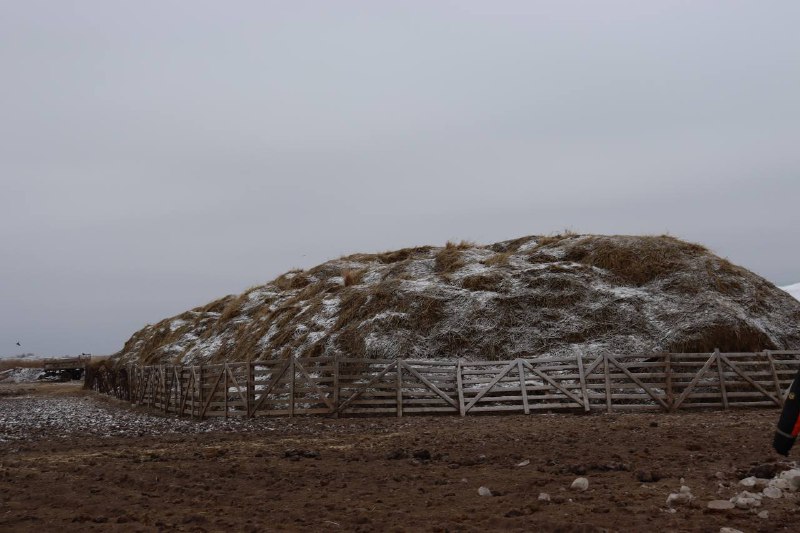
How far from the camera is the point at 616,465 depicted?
30.3ft

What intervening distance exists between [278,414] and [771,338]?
17114mm

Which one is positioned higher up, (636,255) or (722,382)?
(636,255)

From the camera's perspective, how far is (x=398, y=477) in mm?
9547

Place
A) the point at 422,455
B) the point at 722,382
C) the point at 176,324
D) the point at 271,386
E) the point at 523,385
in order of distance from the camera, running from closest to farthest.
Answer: the point at 422,455
the point at 722,382
the point at 523,385
the point at 271,386
the point at 176,324

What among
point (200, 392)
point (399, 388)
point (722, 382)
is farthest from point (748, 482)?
point (200, 392)

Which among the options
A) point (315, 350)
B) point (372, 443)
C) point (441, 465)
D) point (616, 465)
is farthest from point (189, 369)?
point (616, 465)

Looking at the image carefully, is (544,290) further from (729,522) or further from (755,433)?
(729,522)

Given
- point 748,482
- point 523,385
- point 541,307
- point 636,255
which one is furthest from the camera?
point 636,255

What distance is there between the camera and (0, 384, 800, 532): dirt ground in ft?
22.7

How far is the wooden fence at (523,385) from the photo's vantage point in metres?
19.6

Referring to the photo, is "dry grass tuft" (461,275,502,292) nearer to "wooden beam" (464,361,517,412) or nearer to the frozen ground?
"wooden beam" (464,361,517,412)

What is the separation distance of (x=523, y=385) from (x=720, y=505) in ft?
43.6

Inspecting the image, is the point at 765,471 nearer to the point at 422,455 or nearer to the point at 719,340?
the point at 422,455

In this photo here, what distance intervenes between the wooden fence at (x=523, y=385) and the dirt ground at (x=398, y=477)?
318 centimetres
